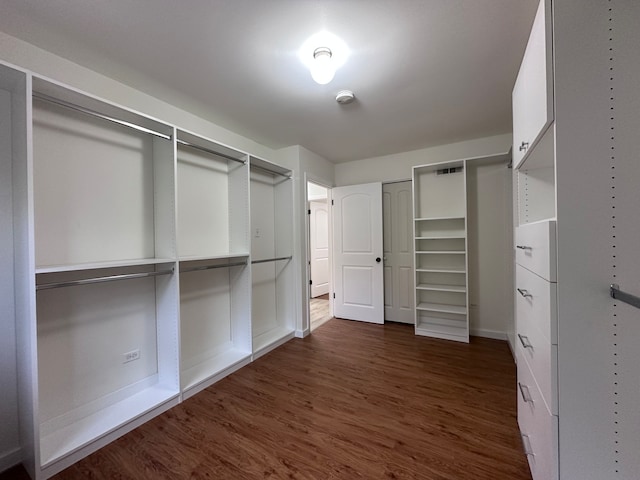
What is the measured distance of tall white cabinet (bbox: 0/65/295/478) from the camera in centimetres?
150

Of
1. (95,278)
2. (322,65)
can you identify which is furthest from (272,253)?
(322,65)

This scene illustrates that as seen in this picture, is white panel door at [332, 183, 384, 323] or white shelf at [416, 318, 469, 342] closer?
white shelf at [416, 318, 469, 342]

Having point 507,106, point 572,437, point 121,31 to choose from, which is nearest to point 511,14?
point 507,106

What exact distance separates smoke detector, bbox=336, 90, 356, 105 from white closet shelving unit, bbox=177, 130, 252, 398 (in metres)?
1.14

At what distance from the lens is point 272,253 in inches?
142

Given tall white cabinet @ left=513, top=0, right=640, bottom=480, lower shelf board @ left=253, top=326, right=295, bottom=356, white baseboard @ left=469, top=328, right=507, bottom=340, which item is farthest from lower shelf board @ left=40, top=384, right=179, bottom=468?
white baseboard @ left=469, top=328, right=507, bottom=340

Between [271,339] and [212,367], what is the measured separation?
811 mm

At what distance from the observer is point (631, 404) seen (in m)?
0.85

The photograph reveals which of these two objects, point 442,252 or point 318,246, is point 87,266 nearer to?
point 442,252

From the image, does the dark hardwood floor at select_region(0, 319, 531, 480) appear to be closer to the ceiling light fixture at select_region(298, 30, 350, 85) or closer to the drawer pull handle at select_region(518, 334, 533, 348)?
the drawer pull handle at select_region(518, 334, 533, 348)

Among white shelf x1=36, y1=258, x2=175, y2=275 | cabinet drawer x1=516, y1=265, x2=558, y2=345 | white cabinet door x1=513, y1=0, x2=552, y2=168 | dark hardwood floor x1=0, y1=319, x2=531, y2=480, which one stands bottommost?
dark hardwood floor x1=0, y1=319, x2=531, y2=480

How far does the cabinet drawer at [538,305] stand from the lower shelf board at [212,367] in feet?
7.86

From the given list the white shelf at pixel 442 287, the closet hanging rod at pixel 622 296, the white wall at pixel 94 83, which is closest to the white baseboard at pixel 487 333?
the white shelf at pixel 442 287

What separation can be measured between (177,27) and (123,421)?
251cm
